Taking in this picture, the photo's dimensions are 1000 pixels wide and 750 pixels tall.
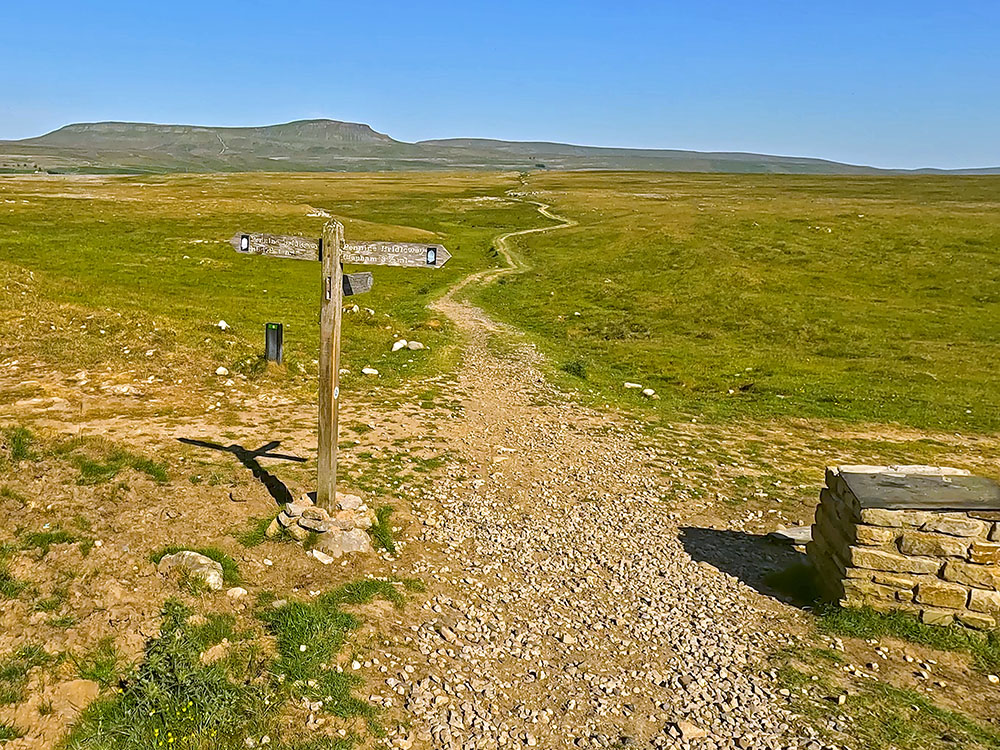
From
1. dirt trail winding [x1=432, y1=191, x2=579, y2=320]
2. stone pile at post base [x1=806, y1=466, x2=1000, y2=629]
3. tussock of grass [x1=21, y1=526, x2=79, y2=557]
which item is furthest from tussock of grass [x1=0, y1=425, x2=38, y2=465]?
dirt trail winding [x1=432, y1=191, x2=579, y2=320]

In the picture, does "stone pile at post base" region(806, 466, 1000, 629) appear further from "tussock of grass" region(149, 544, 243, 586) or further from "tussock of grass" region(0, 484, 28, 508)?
"tussock of grass" region(0, 484, 28, 508)

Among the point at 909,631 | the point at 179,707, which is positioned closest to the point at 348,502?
the point at 179,707

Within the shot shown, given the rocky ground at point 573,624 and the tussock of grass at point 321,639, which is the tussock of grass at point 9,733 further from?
the rocky ground at point 573,624

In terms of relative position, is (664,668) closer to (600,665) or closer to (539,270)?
(600,665)

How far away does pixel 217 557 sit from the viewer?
9578mm

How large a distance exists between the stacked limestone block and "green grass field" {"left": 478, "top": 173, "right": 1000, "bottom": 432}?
1203cm

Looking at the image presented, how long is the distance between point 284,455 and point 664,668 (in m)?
9.06

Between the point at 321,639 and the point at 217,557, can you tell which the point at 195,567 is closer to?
the point at 217,557

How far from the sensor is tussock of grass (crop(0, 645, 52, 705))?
6523mm

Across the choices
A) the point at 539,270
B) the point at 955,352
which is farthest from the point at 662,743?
the point at 539,270

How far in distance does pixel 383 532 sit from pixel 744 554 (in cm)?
614

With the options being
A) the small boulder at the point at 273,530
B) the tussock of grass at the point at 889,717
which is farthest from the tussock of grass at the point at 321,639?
the tussock of grass at the point at 889,717

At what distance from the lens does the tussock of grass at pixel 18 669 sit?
6.52 meters

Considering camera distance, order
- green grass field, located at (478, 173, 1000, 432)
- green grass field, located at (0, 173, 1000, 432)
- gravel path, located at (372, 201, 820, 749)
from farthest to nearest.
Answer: green grass field, located at (478, 173, 1000, 432) < green grass field, located at (0, 173, 1000, 432) < gravel path, located at (372, 201, 820, 749)
